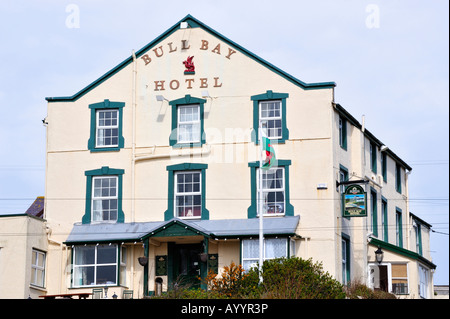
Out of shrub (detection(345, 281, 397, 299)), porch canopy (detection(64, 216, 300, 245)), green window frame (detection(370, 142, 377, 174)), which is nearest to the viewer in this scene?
shrub (detection(345, 281, 397, 299))

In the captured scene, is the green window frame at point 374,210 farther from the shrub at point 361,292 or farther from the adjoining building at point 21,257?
the adjoining building at point 21,257

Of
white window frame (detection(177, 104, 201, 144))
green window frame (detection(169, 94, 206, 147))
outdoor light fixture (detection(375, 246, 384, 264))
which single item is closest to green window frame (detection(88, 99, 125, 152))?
green window frame (detection(169, 94, 206, 147))

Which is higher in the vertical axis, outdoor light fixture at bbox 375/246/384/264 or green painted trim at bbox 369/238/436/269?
green painted trim at bbox 369/238/436/269

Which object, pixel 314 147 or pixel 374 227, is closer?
pixel 314 147

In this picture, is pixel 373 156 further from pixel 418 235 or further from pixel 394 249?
pixel 418 235

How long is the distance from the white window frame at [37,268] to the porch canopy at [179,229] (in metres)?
1.22

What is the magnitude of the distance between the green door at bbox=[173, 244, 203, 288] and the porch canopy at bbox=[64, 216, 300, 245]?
1.32 metres

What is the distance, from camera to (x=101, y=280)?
37.0 m

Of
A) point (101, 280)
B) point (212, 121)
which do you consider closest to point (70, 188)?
point (101, 280)

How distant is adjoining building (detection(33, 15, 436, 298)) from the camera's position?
36.0 meters

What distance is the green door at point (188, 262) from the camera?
37062 millimetres

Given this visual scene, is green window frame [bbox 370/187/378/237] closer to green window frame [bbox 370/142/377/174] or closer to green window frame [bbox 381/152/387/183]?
green window frame [bbox 370/142/377/174]

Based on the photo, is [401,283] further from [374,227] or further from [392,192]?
[392,192]
